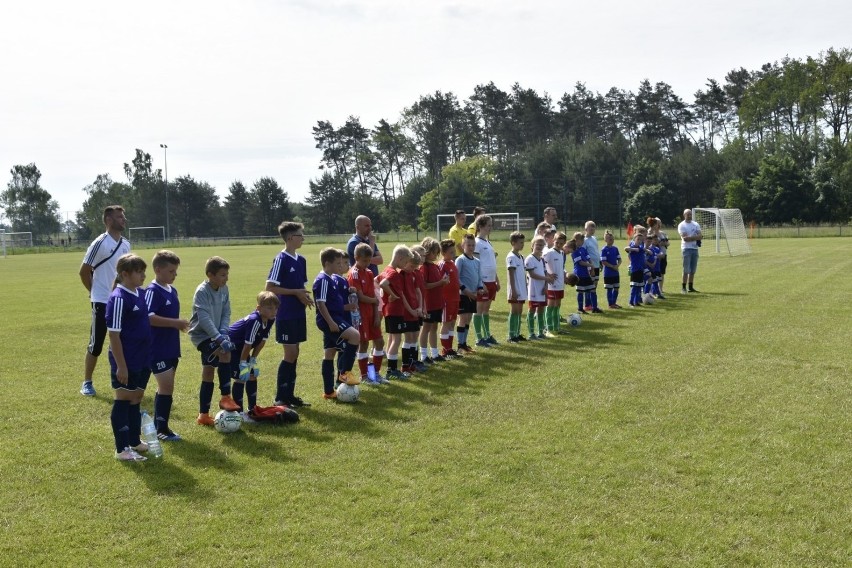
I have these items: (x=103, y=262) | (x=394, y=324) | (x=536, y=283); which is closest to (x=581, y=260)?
(x=536, y=283)

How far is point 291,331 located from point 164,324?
1595 mm

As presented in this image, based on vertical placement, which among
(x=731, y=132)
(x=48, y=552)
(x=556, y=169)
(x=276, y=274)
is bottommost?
(x=48, y=552)

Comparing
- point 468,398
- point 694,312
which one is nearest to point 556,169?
point 694,312

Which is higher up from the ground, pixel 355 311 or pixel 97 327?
pixel 355 311

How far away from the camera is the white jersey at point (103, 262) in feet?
27.1

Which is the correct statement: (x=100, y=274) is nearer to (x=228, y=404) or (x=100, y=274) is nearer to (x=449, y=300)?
(x=228, y=404)

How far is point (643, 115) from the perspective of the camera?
84188 mm

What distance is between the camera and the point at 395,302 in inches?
356

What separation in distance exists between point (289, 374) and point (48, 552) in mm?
3372

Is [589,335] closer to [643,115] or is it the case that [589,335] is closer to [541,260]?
[541,260]

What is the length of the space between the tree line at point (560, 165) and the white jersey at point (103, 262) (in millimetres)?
54456

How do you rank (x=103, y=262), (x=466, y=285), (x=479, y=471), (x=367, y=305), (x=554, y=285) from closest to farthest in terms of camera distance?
(x=479, y=471)
(x=103, y=262)
(x=367, y=305)
(x=466, y=285)
(x=554, y=285)

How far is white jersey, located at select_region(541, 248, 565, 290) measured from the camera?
12.5 meters

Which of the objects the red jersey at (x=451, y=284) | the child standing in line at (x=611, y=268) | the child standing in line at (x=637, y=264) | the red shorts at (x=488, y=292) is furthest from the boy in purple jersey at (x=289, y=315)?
the child standing in line at (x=637, y=264)
